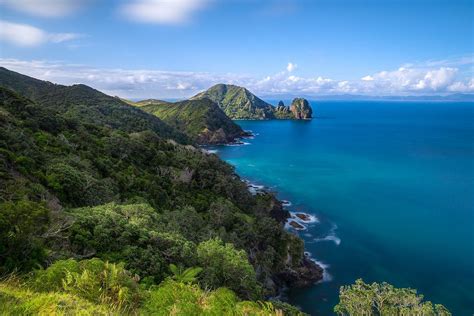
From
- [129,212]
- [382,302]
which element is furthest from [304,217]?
[129,212]

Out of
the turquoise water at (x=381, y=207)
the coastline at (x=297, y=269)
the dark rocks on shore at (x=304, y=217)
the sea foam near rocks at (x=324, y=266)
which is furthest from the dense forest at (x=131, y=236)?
the turquoise water at (x=381, y=207)

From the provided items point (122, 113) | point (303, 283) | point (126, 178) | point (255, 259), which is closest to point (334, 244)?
point (303, 283)

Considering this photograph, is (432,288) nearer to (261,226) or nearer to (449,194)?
(261,226)

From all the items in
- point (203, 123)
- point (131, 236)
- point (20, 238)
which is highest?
point (20, 238)

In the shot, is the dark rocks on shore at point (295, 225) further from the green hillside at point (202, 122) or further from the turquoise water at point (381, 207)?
the green hillside at point (202, 122)

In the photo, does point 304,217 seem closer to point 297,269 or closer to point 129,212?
→ point 297,269
